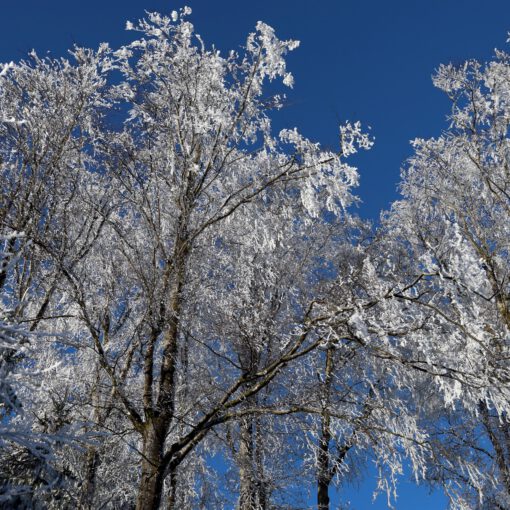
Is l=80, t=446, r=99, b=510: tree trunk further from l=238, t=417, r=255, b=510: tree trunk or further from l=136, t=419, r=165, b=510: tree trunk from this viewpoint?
l=136, t=419, r=165, b=510: tree trunk

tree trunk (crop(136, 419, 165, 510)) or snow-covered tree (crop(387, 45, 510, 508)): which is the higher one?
snow-covered tree (crop(387, 45, 510, 508))

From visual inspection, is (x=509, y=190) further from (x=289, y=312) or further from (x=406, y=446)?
(x=406, y=446)

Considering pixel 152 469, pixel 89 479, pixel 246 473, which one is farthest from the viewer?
pixel 246 473

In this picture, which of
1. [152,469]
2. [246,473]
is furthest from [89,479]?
[152,469]

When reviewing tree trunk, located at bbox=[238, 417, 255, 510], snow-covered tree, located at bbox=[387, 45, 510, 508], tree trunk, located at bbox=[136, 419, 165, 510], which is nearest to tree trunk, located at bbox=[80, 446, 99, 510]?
tree trunk, located at bbox=[238, 417, 255, 510]

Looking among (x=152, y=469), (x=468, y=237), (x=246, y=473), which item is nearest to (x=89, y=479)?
(x=246, y=473)

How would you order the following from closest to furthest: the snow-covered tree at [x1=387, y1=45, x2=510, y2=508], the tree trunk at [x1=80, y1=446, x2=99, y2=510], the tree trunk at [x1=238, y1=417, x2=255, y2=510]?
the snow-covered tree at [x1=387, y1=45, x2=510, y2=508] → the tree trunk at [x1=80, y1=446, x2=99, y2=510] → the tree trunk at [x1=238, y1=417, x2=255, y2=510]

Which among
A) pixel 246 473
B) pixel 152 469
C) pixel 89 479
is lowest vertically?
pixel 152 469

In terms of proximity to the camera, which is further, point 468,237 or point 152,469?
point 468,237

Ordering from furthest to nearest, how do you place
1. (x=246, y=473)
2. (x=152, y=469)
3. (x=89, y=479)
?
1. (x=246, y=473)
2. (x=89, y=479)
3. (x=152, y=469)

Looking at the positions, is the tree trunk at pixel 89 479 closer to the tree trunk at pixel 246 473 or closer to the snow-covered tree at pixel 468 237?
the tree trunk at pixel 246 473

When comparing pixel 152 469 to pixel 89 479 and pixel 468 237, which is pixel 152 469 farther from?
pixel 468 237

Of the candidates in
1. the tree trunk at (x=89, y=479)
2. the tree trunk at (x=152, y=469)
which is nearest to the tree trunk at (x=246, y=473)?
the tree trunk at (x=89, y=479)

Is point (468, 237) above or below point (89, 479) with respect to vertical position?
above
